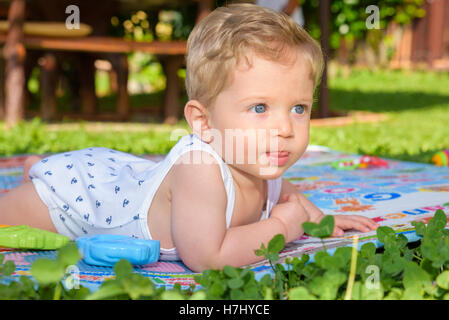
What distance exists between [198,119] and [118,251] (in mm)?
446

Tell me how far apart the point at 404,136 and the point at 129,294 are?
13.8 ft

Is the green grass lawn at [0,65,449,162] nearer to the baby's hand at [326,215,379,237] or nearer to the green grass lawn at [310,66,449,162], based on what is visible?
the green grass lawn at [310,66,449,162]

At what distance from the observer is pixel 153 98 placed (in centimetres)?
942

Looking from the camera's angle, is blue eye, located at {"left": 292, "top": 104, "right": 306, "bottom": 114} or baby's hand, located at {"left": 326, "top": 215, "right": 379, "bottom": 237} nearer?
blue eye, located at {"left": 292, "top": 104, "right": 306, "bottom": 114}

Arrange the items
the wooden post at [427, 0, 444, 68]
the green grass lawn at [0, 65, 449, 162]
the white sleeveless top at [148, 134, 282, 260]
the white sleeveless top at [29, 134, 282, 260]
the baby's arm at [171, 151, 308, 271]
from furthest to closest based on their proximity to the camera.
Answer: the wooden post at [427, 0, 444, 68], the green grass lawn at [0, 65, 449, 162], the white sleeveless top at [29, 134, 282, 260], the white sleeveless top at [148, 134, 282, 260], the baby's arm at [171, 151, 308, 271]

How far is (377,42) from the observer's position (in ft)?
48.2

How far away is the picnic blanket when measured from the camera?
5.36ft

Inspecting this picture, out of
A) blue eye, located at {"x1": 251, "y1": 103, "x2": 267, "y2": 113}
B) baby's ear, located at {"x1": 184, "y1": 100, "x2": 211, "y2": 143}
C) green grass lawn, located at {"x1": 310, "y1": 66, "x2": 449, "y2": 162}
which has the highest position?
blue eye, located at {"x1": 251, "y1": 103, "x2": 267, "y2": 113}

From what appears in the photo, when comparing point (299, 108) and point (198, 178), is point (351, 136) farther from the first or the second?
point (198, 178)

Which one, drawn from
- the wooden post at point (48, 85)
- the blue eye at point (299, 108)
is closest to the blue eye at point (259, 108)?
the blue eye at point (299, 108)

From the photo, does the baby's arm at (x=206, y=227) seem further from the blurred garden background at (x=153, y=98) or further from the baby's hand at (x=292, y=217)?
the blurred garden background at (x=153, y=98)

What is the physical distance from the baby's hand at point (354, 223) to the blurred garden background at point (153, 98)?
165 cm

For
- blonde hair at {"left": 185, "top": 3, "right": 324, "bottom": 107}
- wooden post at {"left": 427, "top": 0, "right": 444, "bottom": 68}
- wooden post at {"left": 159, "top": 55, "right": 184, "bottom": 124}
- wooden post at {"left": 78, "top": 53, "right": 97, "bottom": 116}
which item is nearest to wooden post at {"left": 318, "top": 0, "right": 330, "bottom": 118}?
wooden post at {"left": 159, "top": 55, "right": 184, "bottom": 124}

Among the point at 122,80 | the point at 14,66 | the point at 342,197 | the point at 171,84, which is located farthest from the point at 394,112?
the point at 342,197
